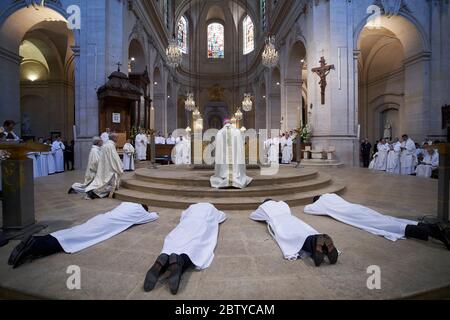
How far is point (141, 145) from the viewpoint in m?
13.6

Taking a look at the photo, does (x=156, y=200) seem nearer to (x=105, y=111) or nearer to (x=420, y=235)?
(x=420, y=235)

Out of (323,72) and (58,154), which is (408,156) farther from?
(58,154)

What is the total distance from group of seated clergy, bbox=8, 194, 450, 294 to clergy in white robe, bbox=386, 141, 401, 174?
360 inches

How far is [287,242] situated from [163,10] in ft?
73.7

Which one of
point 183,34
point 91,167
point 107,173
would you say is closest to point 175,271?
point 107,173

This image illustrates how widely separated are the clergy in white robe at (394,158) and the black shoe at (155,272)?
11783mm

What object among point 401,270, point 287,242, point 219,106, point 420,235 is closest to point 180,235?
point 287,242

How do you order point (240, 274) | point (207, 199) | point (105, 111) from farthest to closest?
point (105, 111) < point (207, 199) < point (240, 274)

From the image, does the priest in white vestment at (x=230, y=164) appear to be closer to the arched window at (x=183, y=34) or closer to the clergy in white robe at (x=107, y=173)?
the clergy in white robe at (x=107, y=173)

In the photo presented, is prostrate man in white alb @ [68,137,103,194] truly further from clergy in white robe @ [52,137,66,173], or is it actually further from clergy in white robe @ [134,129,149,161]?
clergy in white robe @ [134,129,149,161]

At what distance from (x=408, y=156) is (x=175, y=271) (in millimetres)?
11816

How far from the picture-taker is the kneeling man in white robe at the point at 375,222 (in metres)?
2.99

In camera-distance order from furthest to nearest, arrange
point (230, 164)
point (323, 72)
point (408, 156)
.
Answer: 1. point (323, 72)
2. point (408, 156)
3. point (230, 164)

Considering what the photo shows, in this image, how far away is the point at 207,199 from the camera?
190 inches
